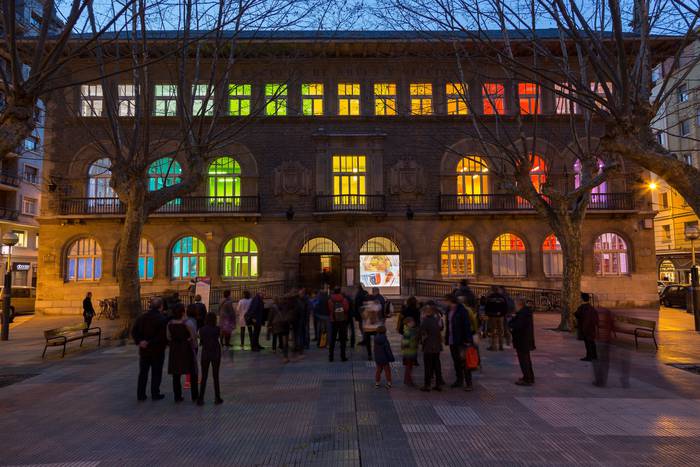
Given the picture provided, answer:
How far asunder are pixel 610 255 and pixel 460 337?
20627 mm

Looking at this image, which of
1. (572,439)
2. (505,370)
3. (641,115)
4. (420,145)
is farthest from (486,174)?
(572,439)

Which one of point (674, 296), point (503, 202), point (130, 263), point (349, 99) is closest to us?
point (130, 263)

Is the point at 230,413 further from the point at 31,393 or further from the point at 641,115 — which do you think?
the point at 641,115

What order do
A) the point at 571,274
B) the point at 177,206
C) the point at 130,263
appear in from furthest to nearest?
the point at 177,206 → the point at 571,274 → the point at 130,263

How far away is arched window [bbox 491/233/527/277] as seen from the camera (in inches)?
945

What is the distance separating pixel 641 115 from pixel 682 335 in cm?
955

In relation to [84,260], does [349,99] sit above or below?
above

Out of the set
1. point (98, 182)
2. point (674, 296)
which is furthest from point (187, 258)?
point (674, 296)

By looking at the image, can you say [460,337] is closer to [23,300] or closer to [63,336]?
[63,336]

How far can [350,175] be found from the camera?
2453 centimetres

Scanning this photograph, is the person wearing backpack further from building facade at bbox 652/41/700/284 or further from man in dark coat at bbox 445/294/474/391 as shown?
building facade at bbox 652/41/700/284

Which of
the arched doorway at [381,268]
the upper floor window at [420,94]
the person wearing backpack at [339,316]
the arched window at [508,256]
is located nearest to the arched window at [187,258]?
the arched doorway at [381,268]

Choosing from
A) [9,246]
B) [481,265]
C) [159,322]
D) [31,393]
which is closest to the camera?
[159,322]

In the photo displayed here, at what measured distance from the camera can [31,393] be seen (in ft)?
27.2
